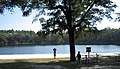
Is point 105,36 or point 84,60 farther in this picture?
point 105,36

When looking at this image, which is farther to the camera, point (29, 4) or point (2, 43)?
point (2, 43)

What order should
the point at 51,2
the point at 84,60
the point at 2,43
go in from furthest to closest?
the point at 2,43
the point at 51,2
the point at 84,60

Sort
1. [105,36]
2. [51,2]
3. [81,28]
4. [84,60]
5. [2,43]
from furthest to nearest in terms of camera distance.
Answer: [2,43]
[105,36]
[81,28]
[51,2]
[84,60]

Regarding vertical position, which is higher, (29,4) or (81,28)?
(29,4)

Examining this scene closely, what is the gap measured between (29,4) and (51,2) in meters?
2.34

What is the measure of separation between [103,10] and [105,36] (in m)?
135

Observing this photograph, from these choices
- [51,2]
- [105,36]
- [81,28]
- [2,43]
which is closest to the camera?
[51,2]

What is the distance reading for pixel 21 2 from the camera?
2797cm

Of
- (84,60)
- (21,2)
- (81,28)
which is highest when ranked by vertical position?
(21,2)

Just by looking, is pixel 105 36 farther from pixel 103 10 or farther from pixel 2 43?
pixel 103 10

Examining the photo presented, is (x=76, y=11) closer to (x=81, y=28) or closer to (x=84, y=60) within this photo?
(x=81, y=28)

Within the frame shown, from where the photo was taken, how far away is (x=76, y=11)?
3053 centimetres

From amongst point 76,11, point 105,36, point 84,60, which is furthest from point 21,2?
point 105,36

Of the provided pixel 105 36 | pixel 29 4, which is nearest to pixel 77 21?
pixel 29 4
